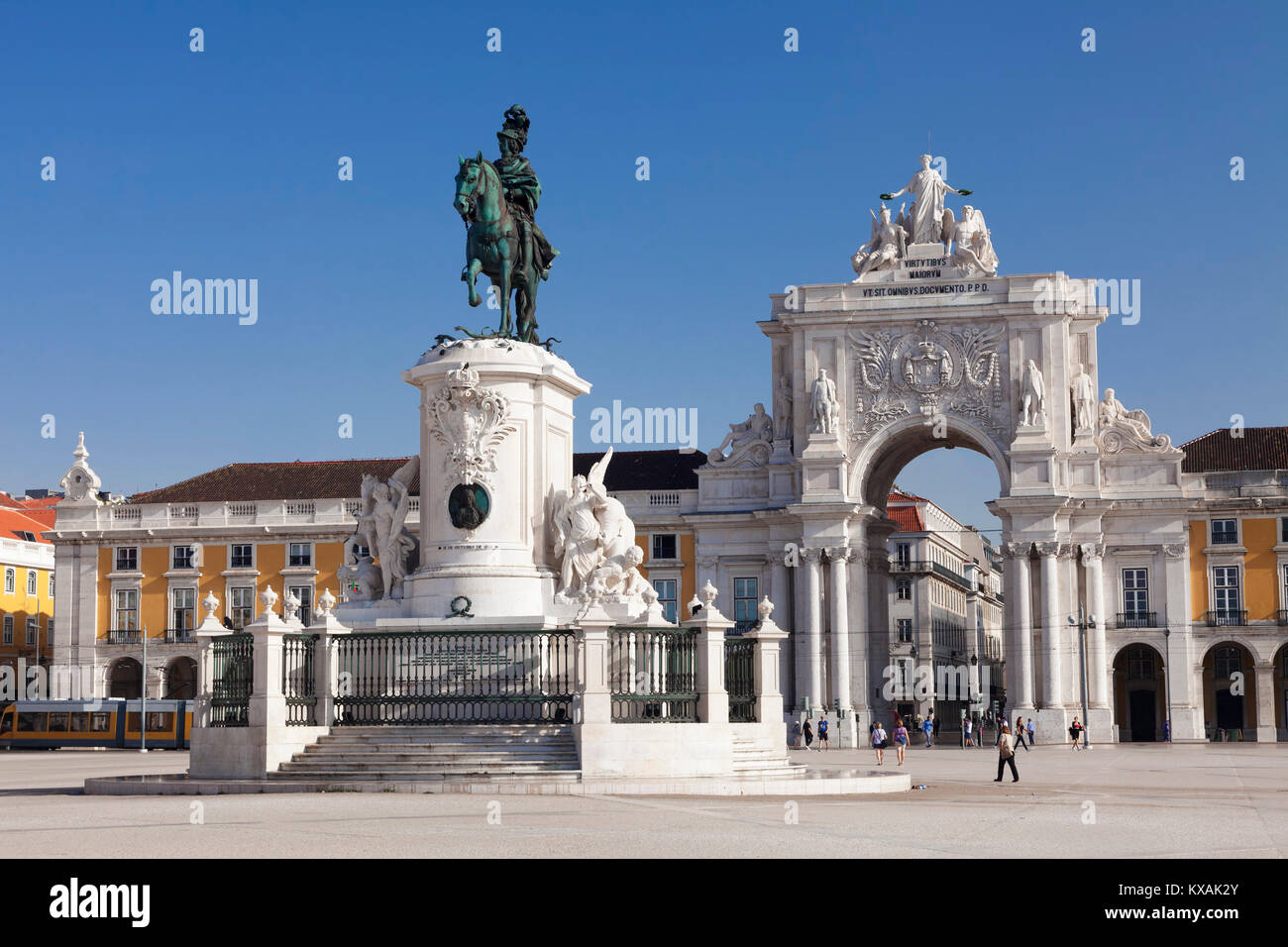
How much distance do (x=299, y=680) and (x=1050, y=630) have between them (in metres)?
43.5

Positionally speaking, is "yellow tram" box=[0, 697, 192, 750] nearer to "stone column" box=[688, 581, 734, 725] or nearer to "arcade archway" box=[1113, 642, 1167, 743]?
"arcade archway" box=[1113, 642, 1167, 743]

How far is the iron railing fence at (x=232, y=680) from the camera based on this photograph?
22.5 meters

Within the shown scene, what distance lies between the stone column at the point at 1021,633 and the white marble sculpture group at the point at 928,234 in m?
10.0

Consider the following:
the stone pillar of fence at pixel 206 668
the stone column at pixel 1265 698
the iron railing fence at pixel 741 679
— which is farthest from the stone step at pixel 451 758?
the stone column at pixel 1265 698

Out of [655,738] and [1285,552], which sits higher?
[1285,552]

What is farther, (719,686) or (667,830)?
(719,686)

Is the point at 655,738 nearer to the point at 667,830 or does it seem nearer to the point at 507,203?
the point at 667,830

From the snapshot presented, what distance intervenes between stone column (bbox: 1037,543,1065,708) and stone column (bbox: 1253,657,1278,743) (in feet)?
25.1

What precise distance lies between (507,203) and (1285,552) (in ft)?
156

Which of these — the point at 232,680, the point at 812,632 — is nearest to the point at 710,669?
the point at 232,680

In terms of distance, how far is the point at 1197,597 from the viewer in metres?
64.9

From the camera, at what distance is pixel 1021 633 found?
→ 205 feet

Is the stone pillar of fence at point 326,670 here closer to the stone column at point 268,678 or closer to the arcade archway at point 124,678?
the stone column at point 268,678
